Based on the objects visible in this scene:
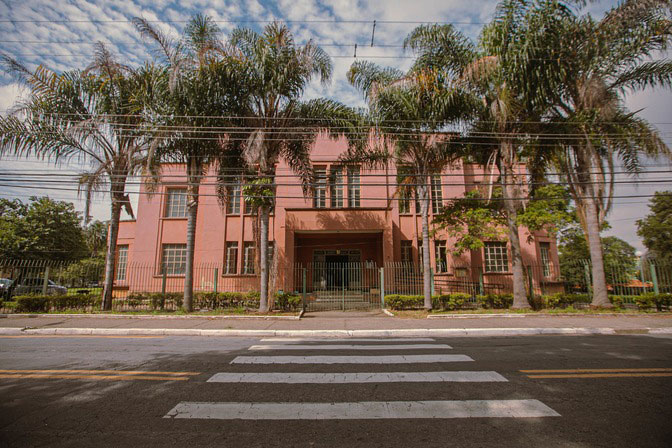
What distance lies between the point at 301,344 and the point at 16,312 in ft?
40.5

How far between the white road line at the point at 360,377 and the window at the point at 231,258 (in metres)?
15.5

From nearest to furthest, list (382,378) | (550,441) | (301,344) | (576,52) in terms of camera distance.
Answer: (550,441) → (382,378) → (301,344) → (576,52)

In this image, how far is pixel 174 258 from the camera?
66.9 ft

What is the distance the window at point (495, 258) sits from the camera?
2034 cm

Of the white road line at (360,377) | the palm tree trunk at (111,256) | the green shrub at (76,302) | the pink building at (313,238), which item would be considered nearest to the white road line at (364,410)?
the white road line at (360,377)

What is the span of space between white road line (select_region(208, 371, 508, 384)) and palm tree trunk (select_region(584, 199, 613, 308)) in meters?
11.7

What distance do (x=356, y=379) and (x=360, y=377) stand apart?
0.39 feet

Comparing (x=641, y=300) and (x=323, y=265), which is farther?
(x=323, y=265)

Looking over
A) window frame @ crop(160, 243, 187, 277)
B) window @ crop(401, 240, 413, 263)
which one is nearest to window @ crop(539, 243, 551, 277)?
window @ crop(401, 240, 413, 263)

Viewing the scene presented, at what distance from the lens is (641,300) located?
1335 cm

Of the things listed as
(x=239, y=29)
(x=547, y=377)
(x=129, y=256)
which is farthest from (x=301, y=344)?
(x=129, y=256)

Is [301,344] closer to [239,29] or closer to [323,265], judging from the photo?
[239,29]

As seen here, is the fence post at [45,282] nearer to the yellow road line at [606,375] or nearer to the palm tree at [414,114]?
the palm tree at [414,114]

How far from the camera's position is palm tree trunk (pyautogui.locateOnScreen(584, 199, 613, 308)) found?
13.5m
